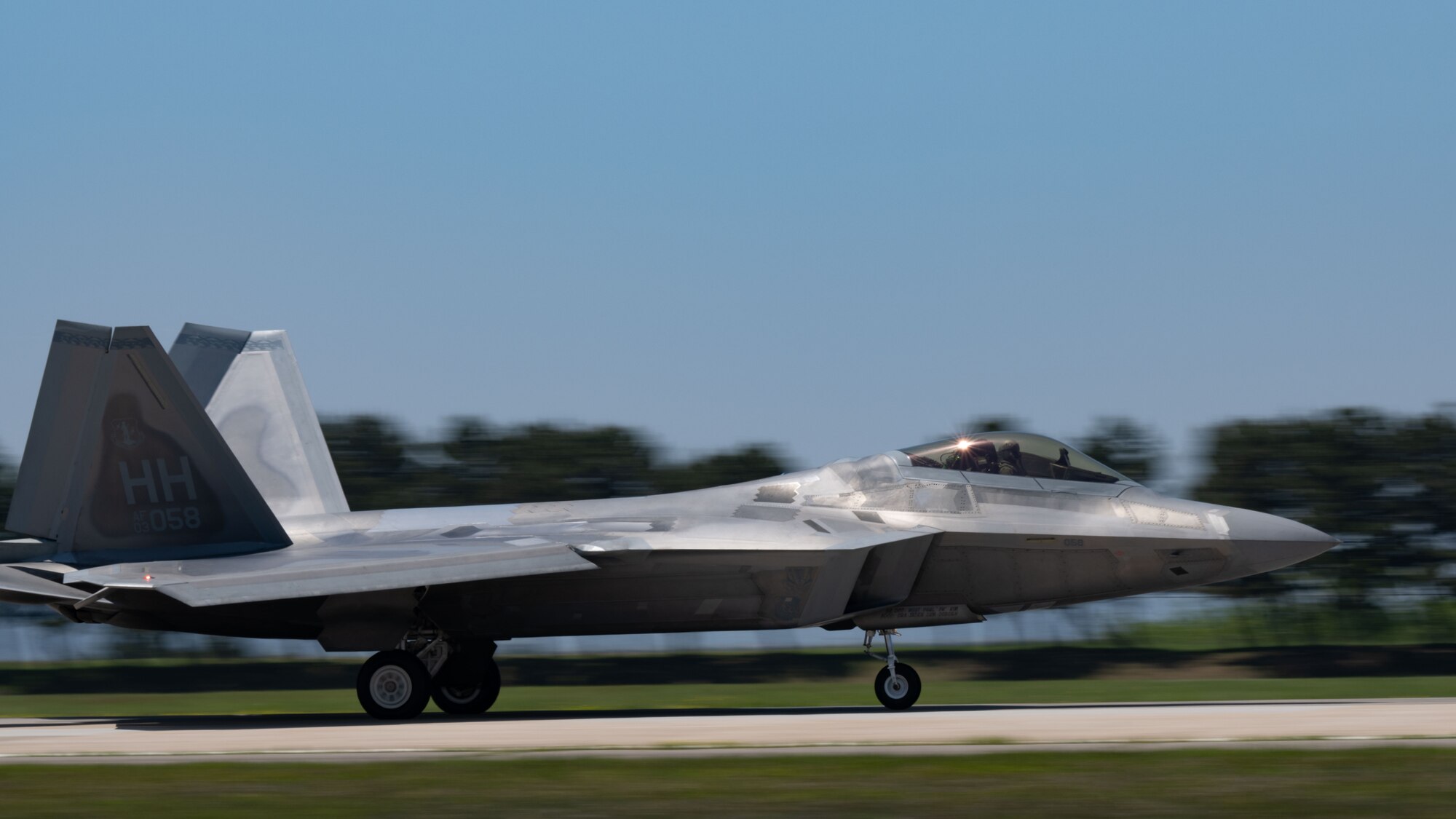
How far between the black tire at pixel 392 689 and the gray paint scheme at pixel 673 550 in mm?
443

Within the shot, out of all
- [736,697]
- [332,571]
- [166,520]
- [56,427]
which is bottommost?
[736,697]

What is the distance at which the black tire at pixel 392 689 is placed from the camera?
56.5 ft

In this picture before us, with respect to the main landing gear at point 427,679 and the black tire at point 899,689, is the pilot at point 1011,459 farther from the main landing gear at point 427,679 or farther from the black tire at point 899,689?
the main landing gear at point 427,679

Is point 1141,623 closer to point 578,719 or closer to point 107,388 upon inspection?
point 578,719

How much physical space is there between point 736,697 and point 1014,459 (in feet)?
33.2

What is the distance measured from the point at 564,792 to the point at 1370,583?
3932 cm

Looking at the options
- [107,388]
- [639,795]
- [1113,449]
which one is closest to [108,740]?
[107,388]

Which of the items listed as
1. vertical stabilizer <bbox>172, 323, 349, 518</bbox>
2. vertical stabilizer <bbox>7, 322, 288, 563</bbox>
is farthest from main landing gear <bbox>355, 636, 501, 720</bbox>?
vertical stabilizer <bbox>172, 323, 349, 518</bbox>

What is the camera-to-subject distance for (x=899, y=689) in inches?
699

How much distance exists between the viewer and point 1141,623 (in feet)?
138

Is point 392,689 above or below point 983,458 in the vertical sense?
below

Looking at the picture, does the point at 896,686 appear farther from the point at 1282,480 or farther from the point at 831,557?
the point at 1282,480

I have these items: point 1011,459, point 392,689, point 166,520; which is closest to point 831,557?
point 1011,459

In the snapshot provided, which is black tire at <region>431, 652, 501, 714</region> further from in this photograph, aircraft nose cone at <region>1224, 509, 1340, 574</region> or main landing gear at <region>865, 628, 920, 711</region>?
aircraft nose cone at <region>1224, 509, 1340, 574</region>
